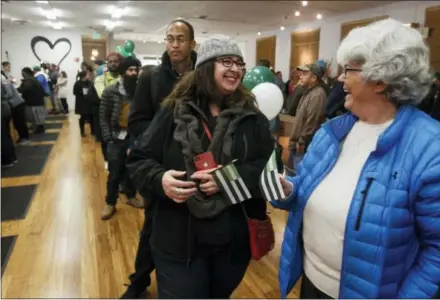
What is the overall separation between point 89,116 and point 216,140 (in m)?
7.61

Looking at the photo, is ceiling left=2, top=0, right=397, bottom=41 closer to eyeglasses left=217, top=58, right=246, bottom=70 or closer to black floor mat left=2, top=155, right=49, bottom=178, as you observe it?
black floor mat left=2, top=155, right=49, bottom=178

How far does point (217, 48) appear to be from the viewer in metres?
1.32

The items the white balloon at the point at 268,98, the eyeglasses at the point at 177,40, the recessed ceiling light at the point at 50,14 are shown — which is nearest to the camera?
the eyeglasses at the point at 177,40

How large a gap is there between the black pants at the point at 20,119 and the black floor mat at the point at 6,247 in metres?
4.46

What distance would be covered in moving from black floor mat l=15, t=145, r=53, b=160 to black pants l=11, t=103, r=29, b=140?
1.55ft

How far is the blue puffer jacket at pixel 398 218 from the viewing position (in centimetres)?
94

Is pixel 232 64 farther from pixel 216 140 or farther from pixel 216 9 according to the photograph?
pixel 216 9

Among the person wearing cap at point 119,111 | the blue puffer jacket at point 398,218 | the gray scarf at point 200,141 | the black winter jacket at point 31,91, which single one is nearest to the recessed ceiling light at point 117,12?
the black winter jacket at point 31,91

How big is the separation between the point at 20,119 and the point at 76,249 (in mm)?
5170

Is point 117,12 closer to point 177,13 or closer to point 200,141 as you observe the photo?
point 177,13

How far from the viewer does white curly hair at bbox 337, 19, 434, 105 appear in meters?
0.97

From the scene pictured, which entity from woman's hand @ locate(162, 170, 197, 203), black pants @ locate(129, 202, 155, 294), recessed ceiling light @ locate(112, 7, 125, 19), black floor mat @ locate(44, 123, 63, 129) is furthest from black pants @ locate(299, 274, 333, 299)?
recessed ceiling light @ locate(112, 7, 125, 19)

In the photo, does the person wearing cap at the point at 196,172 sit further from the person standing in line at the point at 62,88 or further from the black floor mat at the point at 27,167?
the person standing in line at the point at 62,88

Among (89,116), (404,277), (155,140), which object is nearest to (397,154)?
(404,277)
